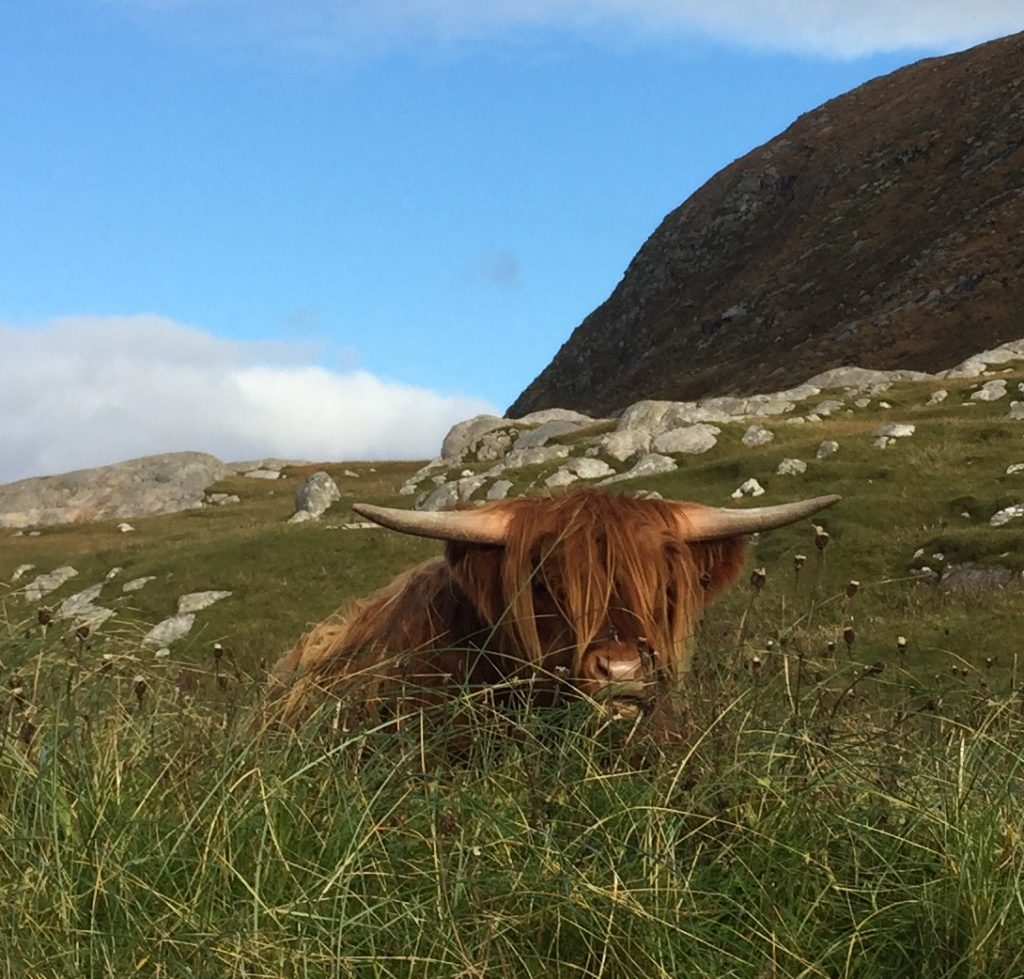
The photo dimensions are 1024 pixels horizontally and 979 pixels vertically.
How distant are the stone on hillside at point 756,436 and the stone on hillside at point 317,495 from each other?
15463mm

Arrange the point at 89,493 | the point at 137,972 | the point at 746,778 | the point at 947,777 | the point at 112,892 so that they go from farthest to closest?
the point at 89,493 < the point at 947,777 < the point at 746,778 < the point at 112,892 < the point at 137,972

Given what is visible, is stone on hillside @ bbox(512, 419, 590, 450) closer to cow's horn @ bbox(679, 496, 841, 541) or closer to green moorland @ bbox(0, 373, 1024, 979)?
cow's horn @ bbox(679, 496, 841, 541)

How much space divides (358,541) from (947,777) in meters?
25.1

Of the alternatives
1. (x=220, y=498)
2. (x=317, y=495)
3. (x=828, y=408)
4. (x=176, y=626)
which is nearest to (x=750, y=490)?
(x=176, y=626)

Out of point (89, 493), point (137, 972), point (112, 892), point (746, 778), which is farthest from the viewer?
point (89, 493)

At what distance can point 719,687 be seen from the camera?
496 cm

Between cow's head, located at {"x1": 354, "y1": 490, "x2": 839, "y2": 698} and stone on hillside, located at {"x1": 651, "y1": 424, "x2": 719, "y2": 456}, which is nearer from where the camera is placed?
cow's head, located at {"x1": 354, "y1": 490, "x2": 839, "y2": 698}

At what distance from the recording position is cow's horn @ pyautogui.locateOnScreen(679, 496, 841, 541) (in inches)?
268

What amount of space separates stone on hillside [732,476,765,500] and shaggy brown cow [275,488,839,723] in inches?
810

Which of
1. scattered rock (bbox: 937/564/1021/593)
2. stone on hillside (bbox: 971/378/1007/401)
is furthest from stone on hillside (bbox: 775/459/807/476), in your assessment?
stone on hillside (bbox: 971/378/1007/401)

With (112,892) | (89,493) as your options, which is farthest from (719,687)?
(89,493)

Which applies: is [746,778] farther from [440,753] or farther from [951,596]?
[951,596]

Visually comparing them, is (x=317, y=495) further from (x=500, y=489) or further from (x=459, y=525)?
(x=459, y=525)

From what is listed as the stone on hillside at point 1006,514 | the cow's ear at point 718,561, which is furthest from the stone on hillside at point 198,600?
the cow's ear at point 718,561
